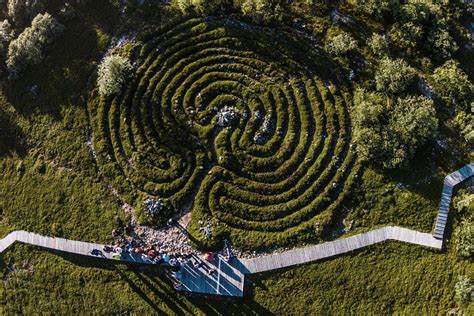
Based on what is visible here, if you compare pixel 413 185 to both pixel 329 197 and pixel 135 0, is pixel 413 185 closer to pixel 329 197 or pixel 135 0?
pixel 329 197

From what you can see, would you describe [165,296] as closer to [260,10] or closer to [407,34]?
[260,10]

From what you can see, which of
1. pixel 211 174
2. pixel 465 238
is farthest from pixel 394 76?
pixel 211 174

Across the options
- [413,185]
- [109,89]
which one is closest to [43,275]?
[109,89]

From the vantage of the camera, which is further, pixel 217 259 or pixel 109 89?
pixel 109 89

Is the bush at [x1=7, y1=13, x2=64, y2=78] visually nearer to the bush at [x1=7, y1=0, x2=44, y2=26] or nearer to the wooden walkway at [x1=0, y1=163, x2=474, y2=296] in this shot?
the bush at [x1=7, y1=0, x2=44, y2=26]

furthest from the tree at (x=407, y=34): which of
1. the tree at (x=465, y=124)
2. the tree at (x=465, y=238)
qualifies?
the tree at (x=465, y=238)
